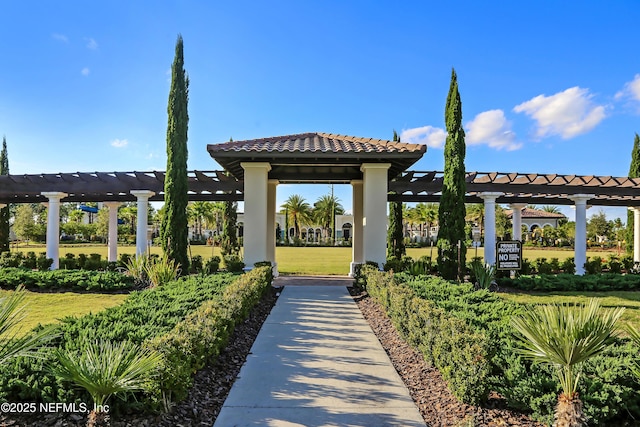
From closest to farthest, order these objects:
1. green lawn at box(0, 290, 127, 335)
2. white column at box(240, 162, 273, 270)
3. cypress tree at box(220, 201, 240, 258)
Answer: green lawn at box(0, 290, 127, 335) → white column at box(240, 162, 273, 270) → cypress tree at box(220, 201, 240, 258)

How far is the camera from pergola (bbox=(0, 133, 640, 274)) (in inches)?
543

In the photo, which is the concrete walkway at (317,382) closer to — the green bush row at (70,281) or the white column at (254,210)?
the white column at (254,210)

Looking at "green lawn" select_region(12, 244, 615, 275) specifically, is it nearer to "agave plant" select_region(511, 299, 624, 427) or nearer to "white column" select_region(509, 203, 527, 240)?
"white column" select_region(509, 203, 527, 240)

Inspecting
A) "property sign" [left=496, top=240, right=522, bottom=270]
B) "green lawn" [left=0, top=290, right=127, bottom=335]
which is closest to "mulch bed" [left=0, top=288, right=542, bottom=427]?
"green lawn" [left=0, top=290, right=127, bottom=335]

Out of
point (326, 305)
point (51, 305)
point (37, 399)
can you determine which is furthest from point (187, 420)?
point (51, 305)

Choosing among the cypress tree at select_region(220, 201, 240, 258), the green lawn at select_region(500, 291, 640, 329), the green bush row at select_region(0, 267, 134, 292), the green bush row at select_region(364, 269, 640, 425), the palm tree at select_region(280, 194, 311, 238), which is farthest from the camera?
the palm tree at select_region(280, 194, 311, 238)

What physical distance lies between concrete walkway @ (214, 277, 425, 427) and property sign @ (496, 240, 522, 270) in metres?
8.45

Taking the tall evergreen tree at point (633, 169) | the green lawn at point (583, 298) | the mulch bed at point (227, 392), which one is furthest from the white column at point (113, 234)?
the tall evergreen tree at point (633, 169)

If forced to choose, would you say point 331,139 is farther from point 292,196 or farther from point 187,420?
point 292,196

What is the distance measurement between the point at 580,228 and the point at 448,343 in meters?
16.2

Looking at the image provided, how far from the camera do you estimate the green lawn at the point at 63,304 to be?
977 centimetres

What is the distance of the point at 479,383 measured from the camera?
13.9ft

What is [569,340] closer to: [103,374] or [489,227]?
[103,374]

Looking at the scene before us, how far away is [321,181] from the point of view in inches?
674
